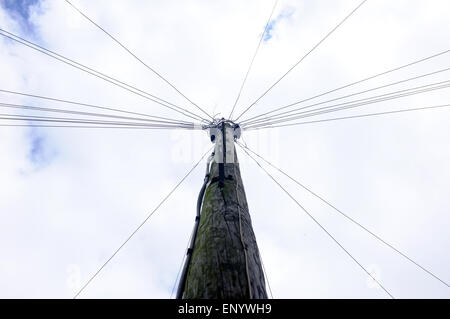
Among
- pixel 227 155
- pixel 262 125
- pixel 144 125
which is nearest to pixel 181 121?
pixel 144 125

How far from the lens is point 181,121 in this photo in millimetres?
6758

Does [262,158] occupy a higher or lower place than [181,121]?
lower

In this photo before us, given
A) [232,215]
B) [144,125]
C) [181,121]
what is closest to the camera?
[232,215]

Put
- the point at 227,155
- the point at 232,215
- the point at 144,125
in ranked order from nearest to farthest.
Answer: the point at 232,215 < the point at 227,155 < the point at 144,125

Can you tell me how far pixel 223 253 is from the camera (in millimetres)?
1889

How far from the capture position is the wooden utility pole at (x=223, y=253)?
5.40ft

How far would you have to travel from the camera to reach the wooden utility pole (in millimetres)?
1645

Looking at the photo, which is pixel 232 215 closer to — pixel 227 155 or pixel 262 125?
pixel 227 155

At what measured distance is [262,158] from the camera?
5.80m
